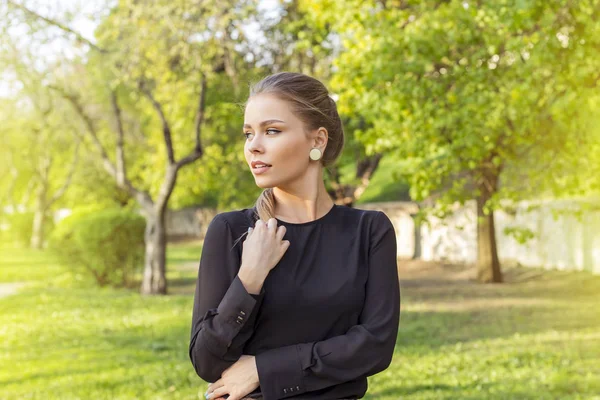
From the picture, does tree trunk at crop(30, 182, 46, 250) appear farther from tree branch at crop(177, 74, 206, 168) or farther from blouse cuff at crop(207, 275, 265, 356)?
blouse cuff at crop(207, 275, 265, 356)

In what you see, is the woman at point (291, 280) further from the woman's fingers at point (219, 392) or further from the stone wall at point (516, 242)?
the stone wall at point (516, 242)

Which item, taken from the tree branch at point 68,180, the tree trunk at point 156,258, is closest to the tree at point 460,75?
the tree trunk at point 156,258

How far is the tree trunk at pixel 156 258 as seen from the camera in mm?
21141

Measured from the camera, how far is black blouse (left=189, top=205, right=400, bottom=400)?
8.83ft

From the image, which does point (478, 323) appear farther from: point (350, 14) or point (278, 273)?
point (278, 273)

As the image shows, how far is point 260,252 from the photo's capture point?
2.67 m

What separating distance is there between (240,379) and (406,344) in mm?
10573

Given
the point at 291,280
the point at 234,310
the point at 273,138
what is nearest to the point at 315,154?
the point at 273,138

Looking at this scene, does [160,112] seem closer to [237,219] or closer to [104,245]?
[104,245]

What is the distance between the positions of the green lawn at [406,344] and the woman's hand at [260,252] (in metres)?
6.56

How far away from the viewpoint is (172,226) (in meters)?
68.0

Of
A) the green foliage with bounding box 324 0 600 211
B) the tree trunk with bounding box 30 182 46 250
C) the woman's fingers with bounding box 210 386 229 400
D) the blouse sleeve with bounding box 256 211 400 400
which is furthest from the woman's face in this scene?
the tree trunk with bounding box 30 182 46 250

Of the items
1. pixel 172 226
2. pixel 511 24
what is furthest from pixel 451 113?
pixel 172 226

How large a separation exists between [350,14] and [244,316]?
11.8 meters
